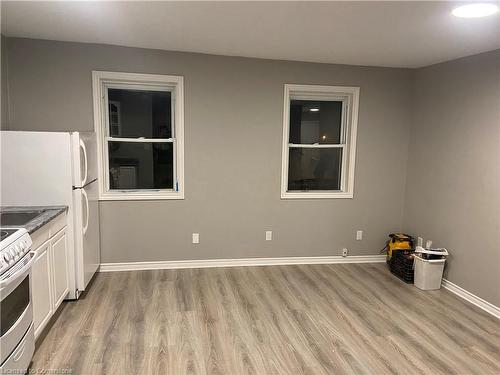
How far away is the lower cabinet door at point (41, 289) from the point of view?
243 cm

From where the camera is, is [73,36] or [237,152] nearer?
[73,36]

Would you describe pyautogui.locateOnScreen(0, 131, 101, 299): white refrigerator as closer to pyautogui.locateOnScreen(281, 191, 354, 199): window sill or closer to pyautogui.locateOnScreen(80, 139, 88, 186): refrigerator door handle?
pyautogui.locateOnScreen(80, 139, 88, 186): refrigerator door handle

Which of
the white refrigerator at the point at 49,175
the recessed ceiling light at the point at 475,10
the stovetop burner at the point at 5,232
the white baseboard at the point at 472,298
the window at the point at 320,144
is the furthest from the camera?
the window at the point at 320,144

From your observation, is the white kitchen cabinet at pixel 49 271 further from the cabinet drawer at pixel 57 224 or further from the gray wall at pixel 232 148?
the gray wall at pixel 232 148

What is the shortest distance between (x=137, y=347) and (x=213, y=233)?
1.77m

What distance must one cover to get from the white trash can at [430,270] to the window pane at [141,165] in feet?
9.48

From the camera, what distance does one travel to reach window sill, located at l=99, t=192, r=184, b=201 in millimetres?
3920

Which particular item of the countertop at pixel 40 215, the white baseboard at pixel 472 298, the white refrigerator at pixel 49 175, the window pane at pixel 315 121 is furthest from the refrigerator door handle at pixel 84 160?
the white baseboard at pixel 472 298

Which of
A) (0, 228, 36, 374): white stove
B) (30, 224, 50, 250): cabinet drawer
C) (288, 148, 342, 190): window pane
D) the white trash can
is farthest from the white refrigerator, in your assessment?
the white trash can

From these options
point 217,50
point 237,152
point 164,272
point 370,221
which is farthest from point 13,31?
point 370,221

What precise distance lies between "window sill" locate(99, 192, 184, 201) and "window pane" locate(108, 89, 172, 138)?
66cm

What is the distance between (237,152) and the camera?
414 centimetres

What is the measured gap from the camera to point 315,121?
4.45 m

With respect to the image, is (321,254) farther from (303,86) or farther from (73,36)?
(73,36)
